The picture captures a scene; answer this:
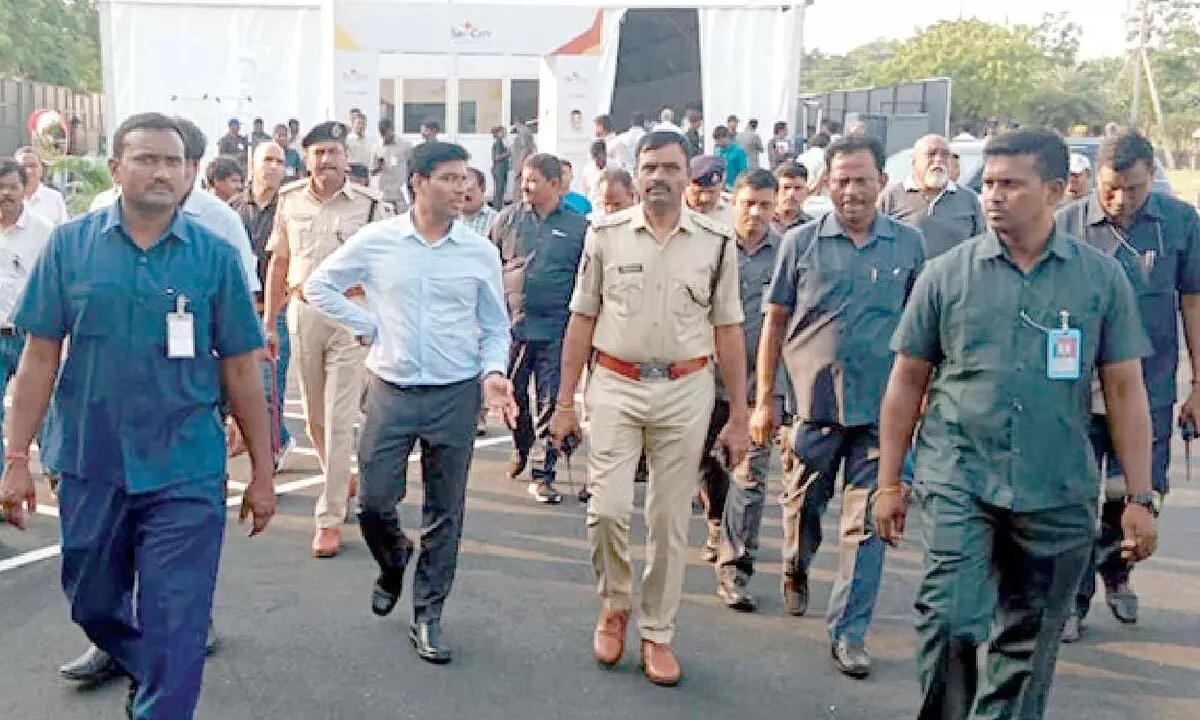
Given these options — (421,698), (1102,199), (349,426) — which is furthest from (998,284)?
(349,426)

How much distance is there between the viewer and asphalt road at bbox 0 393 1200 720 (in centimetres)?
462

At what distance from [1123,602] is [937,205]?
3.21 m

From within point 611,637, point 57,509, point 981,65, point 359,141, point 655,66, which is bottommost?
point 611,637

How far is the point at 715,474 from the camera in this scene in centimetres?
633

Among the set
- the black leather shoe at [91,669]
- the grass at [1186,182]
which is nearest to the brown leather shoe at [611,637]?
the black leather shoe at [91,669]

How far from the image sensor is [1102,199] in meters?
5.37

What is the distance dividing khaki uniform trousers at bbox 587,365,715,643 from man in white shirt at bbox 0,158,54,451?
3441mm

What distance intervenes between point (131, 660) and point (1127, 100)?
6180 cm

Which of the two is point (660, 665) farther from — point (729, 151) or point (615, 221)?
point (729, 151)

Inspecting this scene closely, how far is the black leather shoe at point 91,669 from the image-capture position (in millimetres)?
4695

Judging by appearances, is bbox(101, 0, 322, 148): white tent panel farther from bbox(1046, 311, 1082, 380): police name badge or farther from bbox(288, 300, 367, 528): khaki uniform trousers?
bbox(1046, 311, 1082, 380): police name badge

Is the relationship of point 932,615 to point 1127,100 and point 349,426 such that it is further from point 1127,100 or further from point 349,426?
point 1127,100

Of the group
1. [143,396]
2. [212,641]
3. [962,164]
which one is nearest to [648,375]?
[143,396]

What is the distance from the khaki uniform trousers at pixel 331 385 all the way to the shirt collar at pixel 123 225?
254 cm
